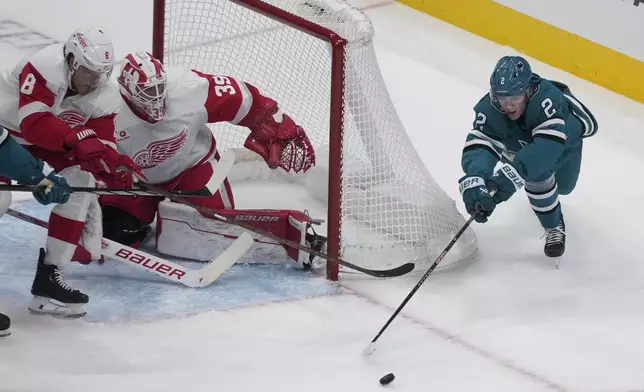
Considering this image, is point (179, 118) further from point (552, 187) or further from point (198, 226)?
point (552, 187)

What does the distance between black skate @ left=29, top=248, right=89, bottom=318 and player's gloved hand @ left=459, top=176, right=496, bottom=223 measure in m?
1.14

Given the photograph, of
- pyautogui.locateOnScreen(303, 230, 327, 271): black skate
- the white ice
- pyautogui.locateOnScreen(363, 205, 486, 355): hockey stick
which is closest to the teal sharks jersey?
pyautogui.locateOnScreen(363, 205, 486, 355): hockey stick

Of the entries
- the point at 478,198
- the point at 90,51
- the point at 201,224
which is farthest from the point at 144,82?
the point at 478,198

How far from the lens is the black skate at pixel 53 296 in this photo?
10.7 feet

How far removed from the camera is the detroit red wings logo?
11.8ft

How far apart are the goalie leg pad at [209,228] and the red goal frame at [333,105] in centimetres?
11

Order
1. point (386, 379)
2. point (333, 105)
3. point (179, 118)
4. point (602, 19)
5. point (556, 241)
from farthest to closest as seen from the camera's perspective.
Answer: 1. point (602, 19)
2. point (556, 241)
3. point (179, 118)
4. point (333, 105)
5. point (386, 379)

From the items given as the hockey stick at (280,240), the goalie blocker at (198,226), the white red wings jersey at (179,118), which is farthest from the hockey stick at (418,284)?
the white red wings jersey at (179,118)

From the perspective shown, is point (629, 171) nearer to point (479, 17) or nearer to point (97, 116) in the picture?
point (479, 17)

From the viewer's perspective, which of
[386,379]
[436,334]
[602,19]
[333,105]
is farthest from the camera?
[602,19]

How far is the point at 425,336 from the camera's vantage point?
11.0 ft

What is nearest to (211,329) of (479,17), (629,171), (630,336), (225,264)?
(225,264)

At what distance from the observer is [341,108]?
3469mm

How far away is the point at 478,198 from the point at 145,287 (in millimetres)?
996
